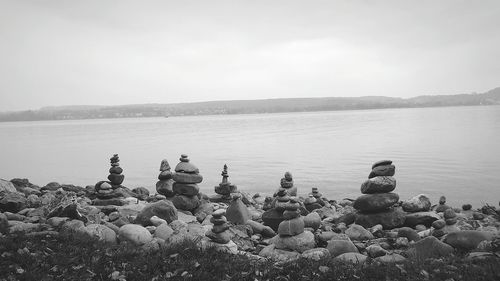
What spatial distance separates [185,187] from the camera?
1792 cm

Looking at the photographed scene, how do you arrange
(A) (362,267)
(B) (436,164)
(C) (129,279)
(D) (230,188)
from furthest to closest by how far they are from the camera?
1. (B) (436,164)
2. (D) (230,188)
3. (A) (362,267)
4. (C) (129,279)

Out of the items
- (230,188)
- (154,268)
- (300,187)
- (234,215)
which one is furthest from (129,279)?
(300,187)

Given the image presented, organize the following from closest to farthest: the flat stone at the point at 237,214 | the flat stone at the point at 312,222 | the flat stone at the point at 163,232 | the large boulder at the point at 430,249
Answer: the large boulder at the point at 430,249
the flat stone at the point at 163,232
the flat stone at the point at 312,222
the flat stone at the point at 237,214

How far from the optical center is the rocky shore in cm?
1032

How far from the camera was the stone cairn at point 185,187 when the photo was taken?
1773 centimetres

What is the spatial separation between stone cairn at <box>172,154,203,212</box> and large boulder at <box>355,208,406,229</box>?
7087mm

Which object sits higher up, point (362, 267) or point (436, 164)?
point (362, 267)

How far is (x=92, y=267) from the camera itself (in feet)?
27.2

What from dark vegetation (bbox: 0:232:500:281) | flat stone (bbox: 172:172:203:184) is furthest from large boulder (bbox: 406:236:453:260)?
flat stone (bbox: 172:172:203:184)

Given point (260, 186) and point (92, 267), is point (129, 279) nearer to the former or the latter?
point (92, 267)

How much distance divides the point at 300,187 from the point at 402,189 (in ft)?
23.9

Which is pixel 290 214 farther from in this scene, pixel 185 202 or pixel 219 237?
pixel 185 202

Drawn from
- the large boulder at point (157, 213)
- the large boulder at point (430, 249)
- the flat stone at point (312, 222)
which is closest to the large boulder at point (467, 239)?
the large boulder at point (430, 249)

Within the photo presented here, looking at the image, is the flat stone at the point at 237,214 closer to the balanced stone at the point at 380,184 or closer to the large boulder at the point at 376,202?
the large boulder at the point at 376,202
